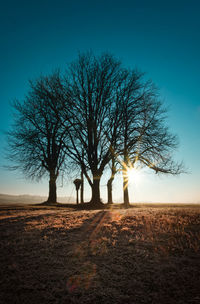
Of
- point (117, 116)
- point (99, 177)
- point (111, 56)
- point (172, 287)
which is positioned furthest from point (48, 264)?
point (111, 56)

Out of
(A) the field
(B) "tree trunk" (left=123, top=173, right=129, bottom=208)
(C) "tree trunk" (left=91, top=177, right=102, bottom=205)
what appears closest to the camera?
(A) the field

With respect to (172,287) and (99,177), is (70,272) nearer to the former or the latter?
(172,287)

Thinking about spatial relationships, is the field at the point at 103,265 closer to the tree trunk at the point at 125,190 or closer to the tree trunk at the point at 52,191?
the tree trunk at the point at 125,190

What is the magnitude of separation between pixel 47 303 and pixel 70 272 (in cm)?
77

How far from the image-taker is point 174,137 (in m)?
17.0

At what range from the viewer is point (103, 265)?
333 cm

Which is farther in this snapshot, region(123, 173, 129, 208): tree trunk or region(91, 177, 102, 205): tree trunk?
region(123, 173, 129, 208): tree trunk

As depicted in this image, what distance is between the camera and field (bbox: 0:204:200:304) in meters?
2.48

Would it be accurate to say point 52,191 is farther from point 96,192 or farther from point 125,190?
point 125,190

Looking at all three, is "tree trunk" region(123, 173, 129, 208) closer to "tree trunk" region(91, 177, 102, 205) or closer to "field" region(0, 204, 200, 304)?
"tree trunk" region(91, 177, 102, 205)

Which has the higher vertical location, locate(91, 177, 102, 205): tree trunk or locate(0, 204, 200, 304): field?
locate(91, 177, 102, 205): tree trunk

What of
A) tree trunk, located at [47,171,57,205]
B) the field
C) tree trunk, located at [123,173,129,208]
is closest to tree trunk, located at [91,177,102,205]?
tree trunk, located at [123,173,129,208]

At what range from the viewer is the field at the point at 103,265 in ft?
8.14

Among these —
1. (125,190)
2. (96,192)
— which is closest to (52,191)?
(96,192)
